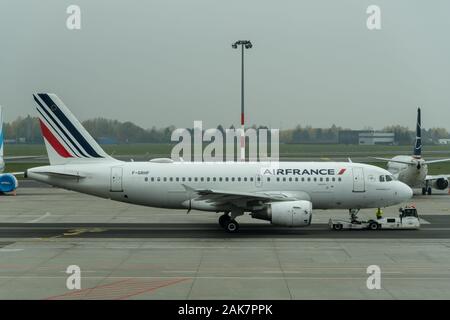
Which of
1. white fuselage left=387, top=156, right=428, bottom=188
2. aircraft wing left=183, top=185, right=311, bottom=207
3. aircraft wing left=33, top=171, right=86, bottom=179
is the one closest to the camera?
aircraft wing left=183, top=185, right=311, bottom=207

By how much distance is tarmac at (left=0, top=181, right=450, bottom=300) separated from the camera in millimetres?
19328

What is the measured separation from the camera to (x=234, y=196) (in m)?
31.0

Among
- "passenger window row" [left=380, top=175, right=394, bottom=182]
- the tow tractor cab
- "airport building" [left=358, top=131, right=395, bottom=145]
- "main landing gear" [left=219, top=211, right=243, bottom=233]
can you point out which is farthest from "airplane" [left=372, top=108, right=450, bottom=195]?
"airport building" [left=358, top=131, right=395, bottom=145]

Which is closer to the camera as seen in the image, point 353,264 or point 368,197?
point 353,264

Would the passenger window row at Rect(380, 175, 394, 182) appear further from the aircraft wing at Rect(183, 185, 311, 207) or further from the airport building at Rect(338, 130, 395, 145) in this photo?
the airport building at Rect(338, 130, 395, 145)

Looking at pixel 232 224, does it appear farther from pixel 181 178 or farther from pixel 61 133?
→ pixel 61 133

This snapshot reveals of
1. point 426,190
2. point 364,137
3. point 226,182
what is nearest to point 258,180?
point 226,182

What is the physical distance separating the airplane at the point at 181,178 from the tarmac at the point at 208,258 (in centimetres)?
190

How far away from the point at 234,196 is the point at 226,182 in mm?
2616

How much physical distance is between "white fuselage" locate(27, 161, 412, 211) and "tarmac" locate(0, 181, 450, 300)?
189cm
